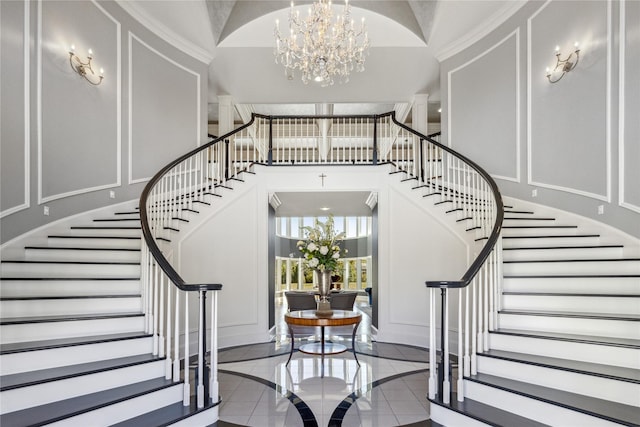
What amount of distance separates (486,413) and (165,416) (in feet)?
7.73

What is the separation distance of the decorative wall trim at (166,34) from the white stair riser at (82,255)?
397cm

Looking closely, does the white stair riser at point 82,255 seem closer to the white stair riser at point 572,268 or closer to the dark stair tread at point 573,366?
the dark stair tread at point 573,366

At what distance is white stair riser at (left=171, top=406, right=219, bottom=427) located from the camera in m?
2.99

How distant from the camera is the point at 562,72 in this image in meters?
5.34

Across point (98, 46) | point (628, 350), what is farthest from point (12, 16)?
point (628, 350)

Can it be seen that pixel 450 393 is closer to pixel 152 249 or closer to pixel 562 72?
pixel 152 249

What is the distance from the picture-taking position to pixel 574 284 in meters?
A: 3.77

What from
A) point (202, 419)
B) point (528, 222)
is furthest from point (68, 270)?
point (528, 222)

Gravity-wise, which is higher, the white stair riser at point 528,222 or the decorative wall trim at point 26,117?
the decorative wall trim at point 26,117

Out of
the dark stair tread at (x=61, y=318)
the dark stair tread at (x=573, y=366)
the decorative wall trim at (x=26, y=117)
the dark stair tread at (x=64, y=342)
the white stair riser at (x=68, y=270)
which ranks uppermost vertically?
the decorative wall trim at (x=26, y=117)

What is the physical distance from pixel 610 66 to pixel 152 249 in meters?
5.29

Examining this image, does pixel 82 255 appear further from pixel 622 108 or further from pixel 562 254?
pixel 622 108

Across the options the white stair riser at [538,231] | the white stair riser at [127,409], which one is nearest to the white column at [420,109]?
the white stair riser at [538,231]

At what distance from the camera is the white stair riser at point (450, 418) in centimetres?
298
